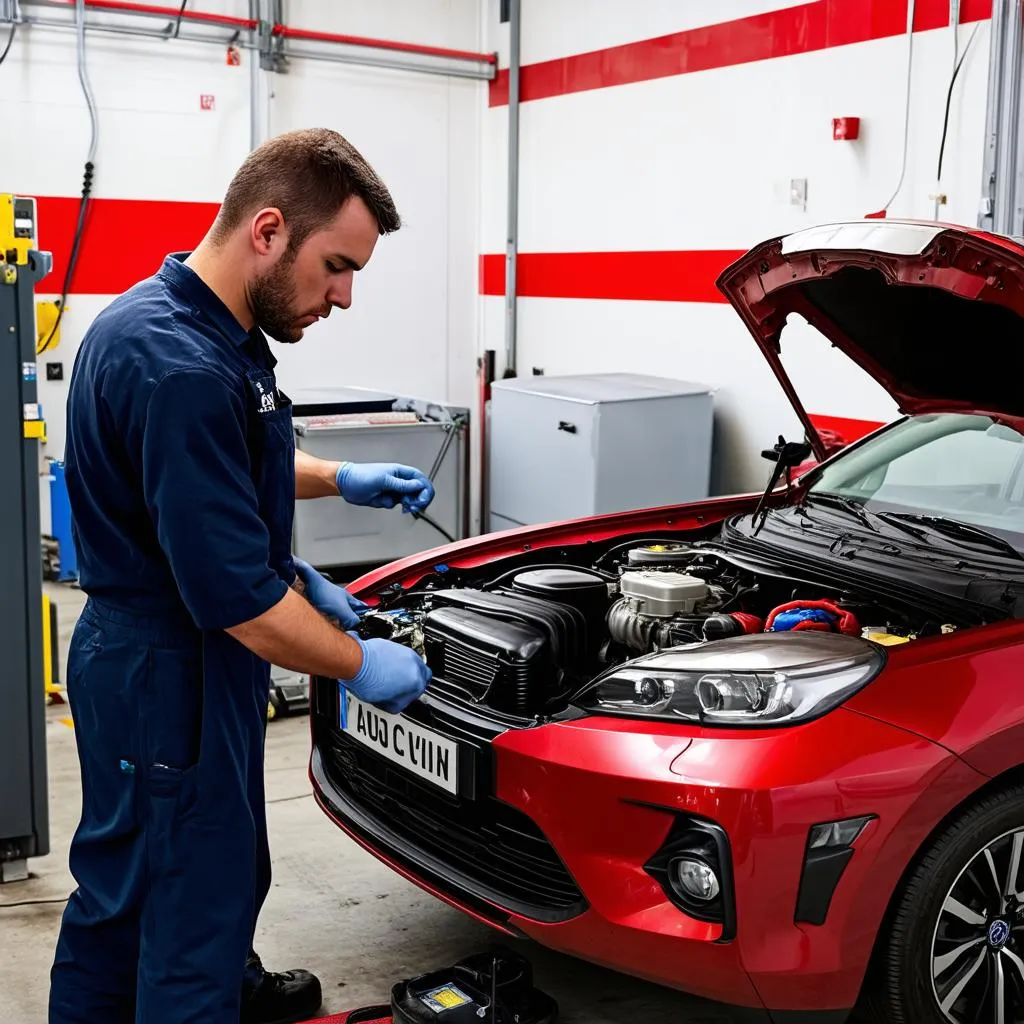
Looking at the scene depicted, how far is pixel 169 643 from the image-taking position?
1.92 metres

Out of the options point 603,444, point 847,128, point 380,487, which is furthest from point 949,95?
point 380,487

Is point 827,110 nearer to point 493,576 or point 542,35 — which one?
point 542,35

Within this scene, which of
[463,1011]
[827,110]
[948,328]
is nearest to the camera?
[463,1011]

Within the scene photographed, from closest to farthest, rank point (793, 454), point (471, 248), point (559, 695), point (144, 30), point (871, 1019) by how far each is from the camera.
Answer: point (871, 1019)
point (559, 695)
point (793, 454)
point (144, 30)
point (471, 248)

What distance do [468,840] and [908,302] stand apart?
153cm

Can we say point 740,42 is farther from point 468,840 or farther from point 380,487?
point 468,840

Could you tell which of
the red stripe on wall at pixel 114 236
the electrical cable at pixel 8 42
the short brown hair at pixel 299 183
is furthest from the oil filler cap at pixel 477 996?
the electrical cable at pixel 8 42

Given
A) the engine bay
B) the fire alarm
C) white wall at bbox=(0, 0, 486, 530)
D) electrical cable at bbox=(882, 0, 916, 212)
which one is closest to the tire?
the engine bay

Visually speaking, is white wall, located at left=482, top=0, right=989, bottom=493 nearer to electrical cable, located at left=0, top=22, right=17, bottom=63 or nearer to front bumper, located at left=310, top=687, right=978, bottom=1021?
electrical cable, located at left=0, top=22, right=17, bottom=63

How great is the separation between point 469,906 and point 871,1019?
722 millimetres

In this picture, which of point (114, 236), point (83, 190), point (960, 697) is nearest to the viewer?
point (960, 697)

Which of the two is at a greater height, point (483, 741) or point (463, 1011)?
point (483, 741)

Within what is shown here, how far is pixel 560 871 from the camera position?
218 cm

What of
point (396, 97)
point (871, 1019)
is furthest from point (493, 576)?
point (396, 97)
